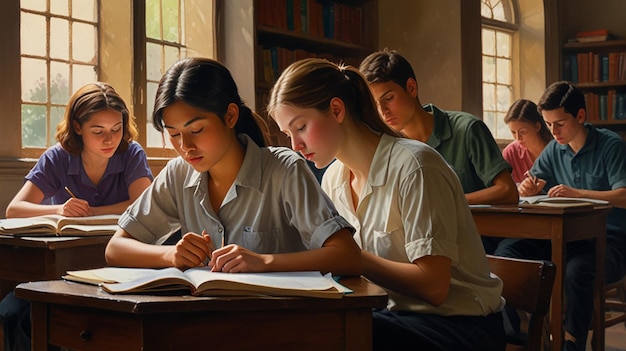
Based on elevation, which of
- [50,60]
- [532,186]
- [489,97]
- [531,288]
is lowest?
[531,288]

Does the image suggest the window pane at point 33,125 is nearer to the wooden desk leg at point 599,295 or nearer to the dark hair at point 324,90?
the dark hair at point 324,90

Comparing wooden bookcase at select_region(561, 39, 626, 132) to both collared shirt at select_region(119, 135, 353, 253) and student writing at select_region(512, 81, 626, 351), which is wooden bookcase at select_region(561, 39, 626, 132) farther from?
collared shirt at select_region(119, 135, 353, 253)

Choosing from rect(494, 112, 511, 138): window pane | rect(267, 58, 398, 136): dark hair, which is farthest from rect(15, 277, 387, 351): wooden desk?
rect(494, 112, 511, 138): window pane

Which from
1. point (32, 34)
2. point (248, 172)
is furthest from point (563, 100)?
point (248, 172)

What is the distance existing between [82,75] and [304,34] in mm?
1651

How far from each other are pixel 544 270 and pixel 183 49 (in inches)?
141

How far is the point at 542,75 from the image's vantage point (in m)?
7.81

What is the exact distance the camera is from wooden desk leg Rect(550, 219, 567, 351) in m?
3.23

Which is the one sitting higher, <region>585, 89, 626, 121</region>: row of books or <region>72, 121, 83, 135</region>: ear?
<region>585, 89, 626, 121</region>: row of books

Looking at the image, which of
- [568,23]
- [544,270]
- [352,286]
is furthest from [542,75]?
[352,286]

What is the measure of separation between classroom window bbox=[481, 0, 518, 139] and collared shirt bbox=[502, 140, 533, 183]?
2.07 meters

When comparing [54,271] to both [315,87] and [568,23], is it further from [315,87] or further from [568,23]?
[568,23]

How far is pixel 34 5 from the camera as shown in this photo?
14.1 feet

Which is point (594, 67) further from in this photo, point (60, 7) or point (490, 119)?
point (60, 7)
